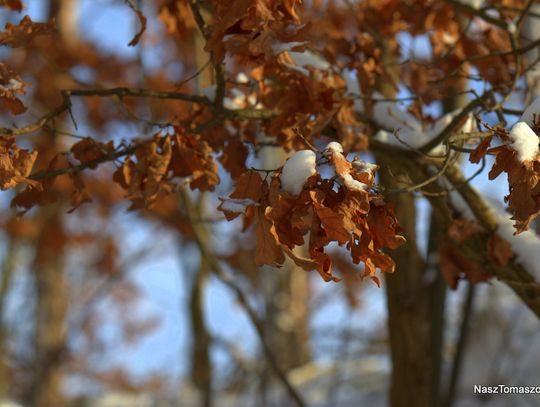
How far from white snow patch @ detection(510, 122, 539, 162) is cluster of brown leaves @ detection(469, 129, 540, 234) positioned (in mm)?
11

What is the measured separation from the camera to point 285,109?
2334 mm

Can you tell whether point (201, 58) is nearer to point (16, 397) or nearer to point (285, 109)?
point (285, 109)

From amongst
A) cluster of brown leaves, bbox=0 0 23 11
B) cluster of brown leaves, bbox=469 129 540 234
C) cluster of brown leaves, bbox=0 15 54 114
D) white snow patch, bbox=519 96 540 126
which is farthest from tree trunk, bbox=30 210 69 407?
cluster of brown leaves, bbox=469 129 540 234

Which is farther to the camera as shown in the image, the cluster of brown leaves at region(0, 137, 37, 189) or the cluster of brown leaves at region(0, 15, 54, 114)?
the cluster of brown leaves at region(0, 15, 54, 114)

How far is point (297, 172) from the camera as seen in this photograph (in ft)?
5.26

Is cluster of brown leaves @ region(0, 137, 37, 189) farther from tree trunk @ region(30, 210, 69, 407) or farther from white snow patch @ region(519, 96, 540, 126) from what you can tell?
tree trunk @ region(30, 210, 69, 407)

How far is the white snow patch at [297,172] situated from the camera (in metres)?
1.59

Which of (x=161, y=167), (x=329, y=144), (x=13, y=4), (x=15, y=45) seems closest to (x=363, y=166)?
(x=329, y=144)

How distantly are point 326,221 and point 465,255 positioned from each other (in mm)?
1165

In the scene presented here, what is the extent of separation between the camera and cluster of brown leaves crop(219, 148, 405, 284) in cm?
155

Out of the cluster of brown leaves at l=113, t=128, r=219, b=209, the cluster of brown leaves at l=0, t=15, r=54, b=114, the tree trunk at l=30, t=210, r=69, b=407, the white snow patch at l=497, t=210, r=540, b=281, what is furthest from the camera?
the tree trunk at l=30, t=210, r=69, b=407

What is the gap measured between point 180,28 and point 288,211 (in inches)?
69.9

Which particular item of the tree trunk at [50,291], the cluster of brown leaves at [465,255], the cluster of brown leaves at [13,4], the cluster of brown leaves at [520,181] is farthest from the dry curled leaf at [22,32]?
the tree trunk at [50,291]

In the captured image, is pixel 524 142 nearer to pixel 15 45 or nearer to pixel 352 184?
pixel 352 184
